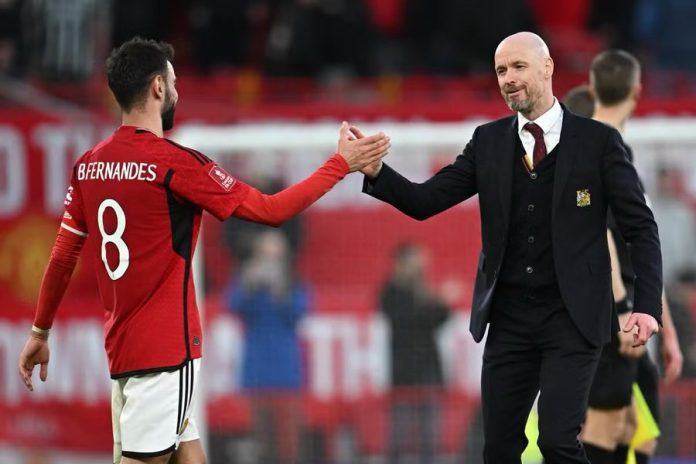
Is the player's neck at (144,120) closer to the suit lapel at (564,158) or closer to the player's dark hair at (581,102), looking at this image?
the suit lapel at (564,158)

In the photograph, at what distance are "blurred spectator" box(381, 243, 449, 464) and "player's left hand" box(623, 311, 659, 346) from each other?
3.67 metres

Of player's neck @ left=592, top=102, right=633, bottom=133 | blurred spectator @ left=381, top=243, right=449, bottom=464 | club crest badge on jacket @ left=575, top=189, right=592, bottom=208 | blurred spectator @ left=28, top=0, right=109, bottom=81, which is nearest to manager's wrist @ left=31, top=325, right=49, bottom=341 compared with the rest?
club crest badge on jacket @ left=575, top=189, right=592, bottom=208

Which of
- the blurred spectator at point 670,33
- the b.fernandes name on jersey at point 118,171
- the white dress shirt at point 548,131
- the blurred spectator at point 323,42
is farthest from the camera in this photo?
the blurred spectator at point 670,33

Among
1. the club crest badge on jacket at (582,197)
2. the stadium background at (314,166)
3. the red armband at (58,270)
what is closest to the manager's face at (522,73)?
the club crest badge on jacket at (582,197)

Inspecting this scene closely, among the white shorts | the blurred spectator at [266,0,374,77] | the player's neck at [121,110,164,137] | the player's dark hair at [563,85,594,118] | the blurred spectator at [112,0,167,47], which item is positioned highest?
the blurred spectator at [112,0,167,47]

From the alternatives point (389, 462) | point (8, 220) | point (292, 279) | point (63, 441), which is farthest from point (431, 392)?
point (8, 220)

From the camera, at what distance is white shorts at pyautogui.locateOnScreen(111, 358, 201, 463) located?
5078mm

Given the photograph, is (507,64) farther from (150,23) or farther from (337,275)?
(150,23)

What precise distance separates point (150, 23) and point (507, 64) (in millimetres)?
8061

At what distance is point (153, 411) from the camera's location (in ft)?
16.6

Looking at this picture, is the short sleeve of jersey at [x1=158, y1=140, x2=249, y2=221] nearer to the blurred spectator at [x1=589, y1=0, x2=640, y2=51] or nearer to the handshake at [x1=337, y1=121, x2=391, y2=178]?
the handshake at [x1=337, y1=121, x2=391, y2=178]

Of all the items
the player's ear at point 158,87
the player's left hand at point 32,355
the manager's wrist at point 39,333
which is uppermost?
the player's ear at point 158,87

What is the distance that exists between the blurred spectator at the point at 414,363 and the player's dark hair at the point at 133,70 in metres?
4.03

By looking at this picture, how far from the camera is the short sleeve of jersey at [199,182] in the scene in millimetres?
5023
